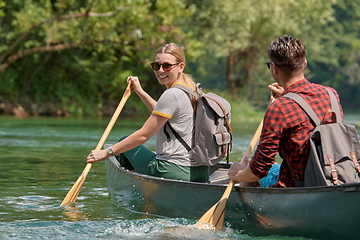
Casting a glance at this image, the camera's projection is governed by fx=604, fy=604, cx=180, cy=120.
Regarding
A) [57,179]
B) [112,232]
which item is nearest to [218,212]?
[112,232]

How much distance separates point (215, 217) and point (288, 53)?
1.23m

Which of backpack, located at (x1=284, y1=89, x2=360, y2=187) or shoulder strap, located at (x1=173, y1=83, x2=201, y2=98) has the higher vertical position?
shoulder strap, located at (x1=173, y1=83, x2=201, y2=98)

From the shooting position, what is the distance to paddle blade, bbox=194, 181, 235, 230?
401 centimetres

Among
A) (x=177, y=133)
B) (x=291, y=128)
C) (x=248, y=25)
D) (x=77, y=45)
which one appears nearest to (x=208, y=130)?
(x=177, y=133)

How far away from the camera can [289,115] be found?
351 cm

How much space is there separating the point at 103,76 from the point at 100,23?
426 cm

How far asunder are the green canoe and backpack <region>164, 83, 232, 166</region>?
0.31 metres

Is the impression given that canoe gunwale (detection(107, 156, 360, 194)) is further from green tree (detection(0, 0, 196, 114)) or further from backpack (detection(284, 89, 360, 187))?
green tree (detection(0, 0, 196, 114))

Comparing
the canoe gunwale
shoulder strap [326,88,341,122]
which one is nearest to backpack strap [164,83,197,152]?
the canoe gunwale

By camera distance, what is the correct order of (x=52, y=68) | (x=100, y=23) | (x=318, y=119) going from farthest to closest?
1. (x=52, y=68)
2. (x=100, y=23)
3. (x=318, y=119)

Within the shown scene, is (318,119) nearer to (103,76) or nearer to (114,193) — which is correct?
(114,193)

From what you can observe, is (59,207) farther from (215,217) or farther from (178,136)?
(215,217)

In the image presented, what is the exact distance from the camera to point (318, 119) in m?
3.57

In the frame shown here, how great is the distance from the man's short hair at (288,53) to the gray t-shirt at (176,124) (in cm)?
100
